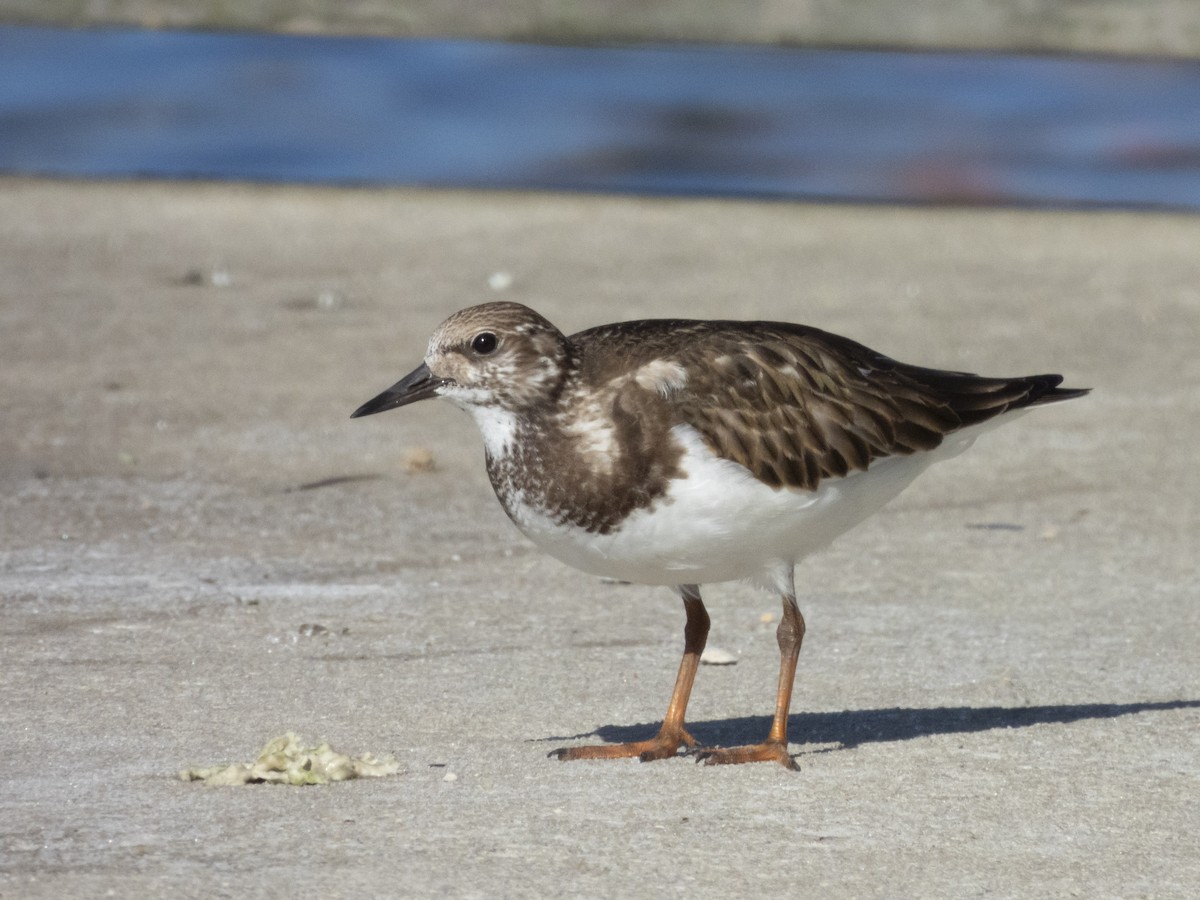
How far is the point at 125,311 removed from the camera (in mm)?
10758

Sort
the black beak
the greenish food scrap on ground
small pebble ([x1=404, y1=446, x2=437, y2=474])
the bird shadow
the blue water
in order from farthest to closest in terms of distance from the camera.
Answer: the blue water, small pebble ([x1=404, y1=446, x2=437, y2=474]), the bird shadow, the black beak, the greenish food scrap on ground

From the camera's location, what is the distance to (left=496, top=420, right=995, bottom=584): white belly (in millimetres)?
5066

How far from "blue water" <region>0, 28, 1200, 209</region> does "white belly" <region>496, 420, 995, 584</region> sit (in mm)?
9042

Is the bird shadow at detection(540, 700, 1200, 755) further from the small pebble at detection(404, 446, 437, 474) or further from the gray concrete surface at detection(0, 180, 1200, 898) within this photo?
the small pebble at detection(404, 446, 437, 474)

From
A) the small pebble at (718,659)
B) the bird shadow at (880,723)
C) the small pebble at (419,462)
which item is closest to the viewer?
the bird shadow at (880,723)

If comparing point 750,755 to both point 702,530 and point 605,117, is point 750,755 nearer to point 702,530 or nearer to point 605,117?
point 702,530

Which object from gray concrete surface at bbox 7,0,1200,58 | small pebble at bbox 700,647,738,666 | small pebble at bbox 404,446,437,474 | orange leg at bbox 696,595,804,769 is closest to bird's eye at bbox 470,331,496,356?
orange leg at bbox 696,595,804,769

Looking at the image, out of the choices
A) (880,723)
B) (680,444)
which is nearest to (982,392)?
(880,723)

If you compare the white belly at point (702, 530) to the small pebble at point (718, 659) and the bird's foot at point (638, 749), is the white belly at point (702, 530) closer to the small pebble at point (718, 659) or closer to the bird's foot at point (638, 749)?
the bird's foot at point (638, 749)

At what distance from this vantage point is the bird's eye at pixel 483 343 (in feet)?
17.3

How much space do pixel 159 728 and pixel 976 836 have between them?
2277 mm

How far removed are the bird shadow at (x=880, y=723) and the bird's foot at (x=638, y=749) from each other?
0.62 feet

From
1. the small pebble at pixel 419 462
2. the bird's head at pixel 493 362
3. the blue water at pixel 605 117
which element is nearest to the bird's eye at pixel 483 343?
the bird's head at pixel 493 362

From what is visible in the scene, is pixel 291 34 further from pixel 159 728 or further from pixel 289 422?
pixel 159 728
